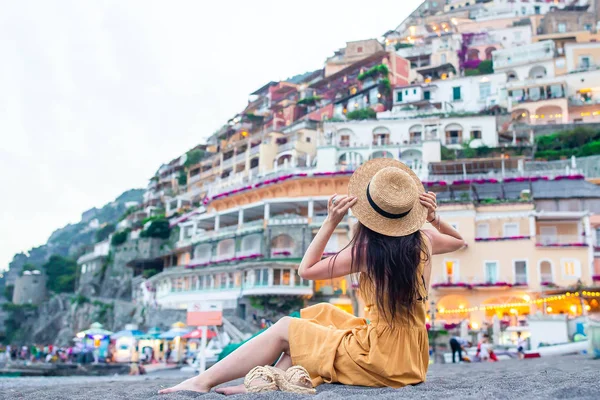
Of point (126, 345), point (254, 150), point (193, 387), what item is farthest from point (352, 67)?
point (193, 387)

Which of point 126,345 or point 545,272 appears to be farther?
point 126,345

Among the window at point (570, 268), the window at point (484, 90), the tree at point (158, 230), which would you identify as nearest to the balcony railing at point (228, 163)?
the tree at point (158, 230)

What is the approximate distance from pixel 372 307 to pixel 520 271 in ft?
92.8

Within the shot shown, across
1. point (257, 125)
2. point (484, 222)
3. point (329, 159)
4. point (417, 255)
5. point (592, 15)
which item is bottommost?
point (417, 255)

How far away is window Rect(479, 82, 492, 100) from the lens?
52.2 meters

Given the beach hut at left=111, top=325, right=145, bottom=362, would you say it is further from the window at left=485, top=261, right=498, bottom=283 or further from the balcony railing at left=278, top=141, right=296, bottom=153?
the balcony railing at left=278, top=141, right=296, bottom=153

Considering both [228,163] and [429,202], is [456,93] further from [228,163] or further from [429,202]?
[429,202]

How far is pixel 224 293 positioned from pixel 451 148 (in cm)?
2004

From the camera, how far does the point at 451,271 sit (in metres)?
30.8

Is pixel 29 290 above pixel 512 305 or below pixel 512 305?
above

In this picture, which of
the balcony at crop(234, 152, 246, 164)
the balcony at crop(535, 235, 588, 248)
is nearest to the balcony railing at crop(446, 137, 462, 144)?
the balcony at crop(535, 235, 588, 248)

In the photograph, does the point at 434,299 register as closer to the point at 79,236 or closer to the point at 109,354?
the point at 109,354

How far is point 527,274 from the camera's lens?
29906 mm

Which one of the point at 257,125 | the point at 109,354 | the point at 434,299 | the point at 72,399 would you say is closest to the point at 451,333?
the point at 434,299
